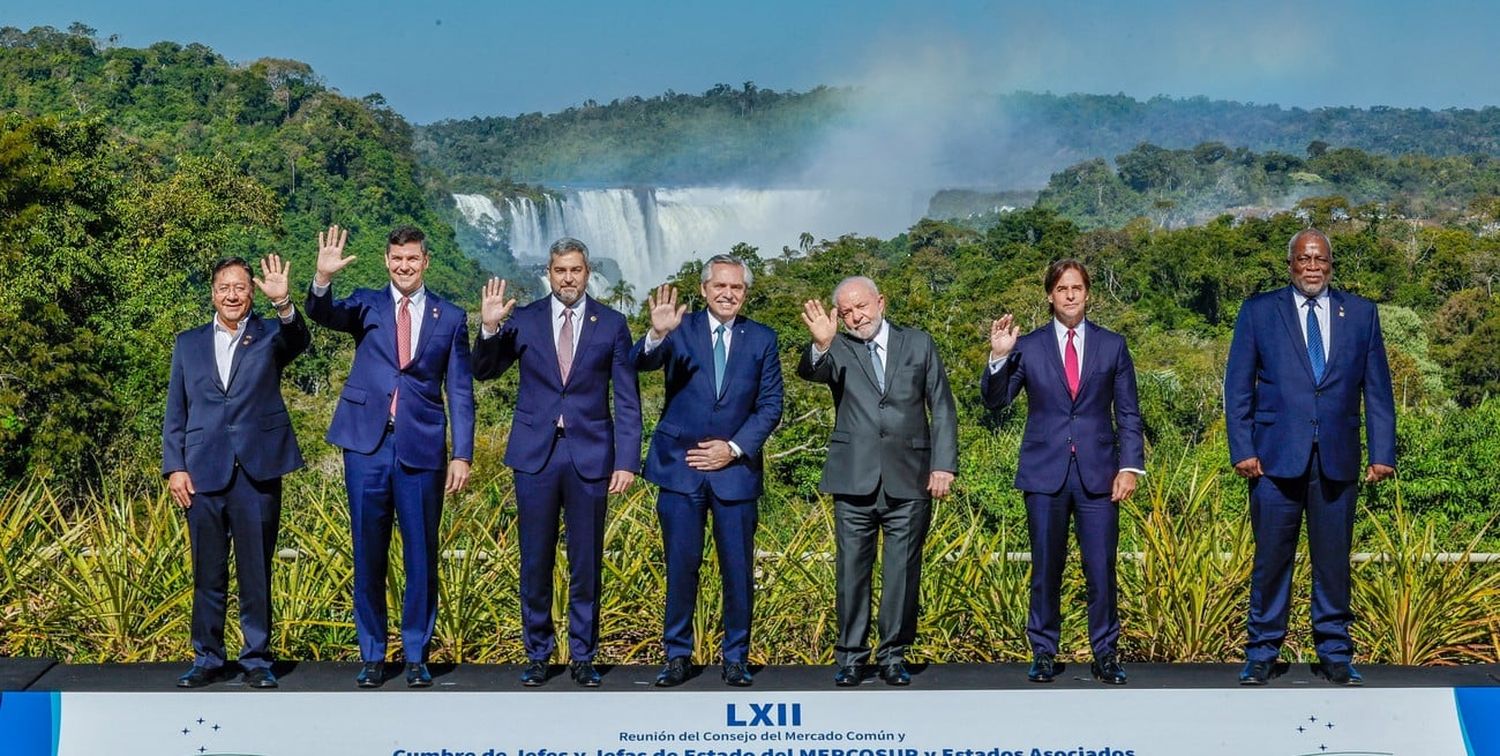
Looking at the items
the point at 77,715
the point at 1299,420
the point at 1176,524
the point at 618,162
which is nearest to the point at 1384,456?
the point at 1299,420

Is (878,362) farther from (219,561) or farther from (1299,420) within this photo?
(219,561)

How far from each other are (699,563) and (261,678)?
1354mm

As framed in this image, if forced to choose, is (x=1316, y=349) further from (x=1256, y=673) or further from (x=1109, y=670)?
(x=1109, y=670)

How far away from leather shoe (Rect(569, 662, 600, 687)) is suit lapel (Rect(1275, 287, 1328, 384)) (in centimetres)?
237

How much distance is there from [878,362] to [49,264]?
55.9 feet

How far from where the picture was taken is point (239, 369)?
468cm

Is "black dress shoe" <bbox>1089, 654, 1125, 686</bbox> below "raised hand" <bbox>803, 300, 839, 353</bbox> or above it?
below

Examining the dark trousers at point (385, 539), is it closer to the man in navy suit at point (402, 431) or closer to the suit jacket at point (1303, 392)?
the man in navy suit at point (402, 431)

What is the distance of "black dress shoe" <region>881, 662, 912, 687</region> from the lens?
15.4ft

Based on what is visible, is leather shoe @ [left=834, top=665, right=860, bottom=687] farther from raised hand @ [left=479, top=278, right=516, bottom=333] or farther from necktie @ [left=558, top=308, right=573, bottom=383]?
raised hand @ [left=479, top=278, right=516, bottom=333]

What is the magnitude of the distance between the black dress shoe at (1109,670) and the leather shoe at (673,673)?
4.11 ft

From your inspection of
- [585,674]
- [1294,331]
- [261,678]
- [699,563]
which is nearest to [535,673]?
[585,674]

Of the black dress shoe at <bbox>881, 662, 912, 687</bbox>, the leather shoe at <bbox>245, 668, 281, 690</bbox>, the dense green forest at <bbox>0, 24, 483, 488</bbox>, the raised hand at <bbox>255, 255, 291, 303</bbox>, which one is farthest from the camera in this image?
the dense green forest at <bbox>0, 24, 483, 488</bbox>

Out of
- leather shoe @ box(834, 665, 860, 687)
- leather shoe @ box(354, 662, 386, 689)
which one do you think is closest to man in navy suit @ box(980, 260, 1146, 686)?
leather shoe @ box(834, 665, 860, 687)
